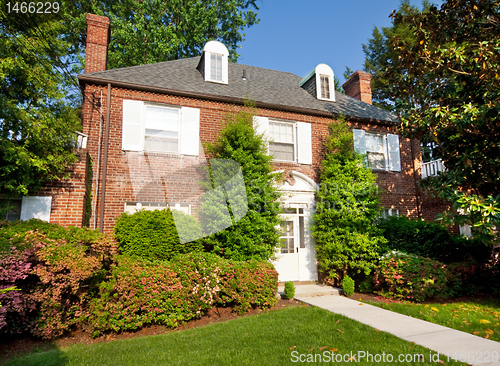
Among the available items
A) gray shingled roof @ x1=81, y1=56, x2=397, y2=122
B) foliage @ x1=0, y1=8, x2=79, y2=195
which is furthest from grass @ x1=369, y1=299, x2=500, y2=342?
foliage @ x1=0, y1=8, x2=79, y2=195

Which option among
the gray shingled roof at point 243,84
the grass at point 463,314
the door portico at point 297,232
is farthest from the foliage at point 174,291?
the gray shingled roof at point 243,84

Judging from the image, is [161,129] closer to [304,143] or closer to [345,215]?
[304,143]

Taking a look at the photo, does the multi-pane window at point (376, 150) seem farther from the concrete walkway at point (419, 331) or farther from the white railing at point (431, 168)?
the concrete walkway at point (419, 331)

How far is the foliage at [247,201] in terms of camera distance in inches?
320

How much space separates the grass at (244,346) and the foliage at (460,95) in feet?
13.3

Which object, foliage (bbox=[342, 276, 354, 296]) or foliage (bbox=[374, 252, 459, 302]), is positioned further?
foliage (bbox=[342, 276, 354, 296])

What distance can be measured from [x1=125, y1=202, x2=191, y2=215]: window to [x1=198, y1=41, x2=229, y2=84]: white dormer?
462 cm

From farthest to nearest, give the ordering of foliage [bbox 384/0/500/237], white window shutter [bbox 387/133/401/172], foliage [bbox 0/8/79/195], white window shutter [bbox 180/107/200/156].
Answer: white window shutter [bbox 387/133/401/172] < white window shutter [bbox 180/107/200/156] < foliage [bbox 384/0/500/237] < foliage [bbox 0/8/79/195]

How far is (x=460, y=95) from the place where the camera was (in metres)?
8.54

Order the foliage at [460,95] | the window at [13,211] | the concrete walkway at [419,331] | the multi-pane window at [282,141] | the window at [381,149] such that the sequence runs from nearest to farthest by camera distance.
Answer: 1. the concrete walkway at [419,331]
2. the foliage at [460,95]
3. the window at [13,211]
4. the multi-pane window at [282,141]
5. the window at [381,149]

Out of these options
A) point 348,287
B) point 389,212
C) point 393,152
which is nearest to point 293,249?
point 348,287

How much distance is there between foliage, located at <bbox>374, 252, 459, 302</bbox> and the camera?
8.03 metres

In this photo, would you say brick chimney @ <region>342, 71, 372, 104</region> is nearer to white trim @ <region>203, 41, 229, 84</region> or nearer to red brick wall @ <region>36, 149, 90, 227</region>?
white trim @ <region>203, 41, 229, 84</region>

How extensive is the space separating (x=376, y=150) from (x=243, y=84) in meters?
5.60
